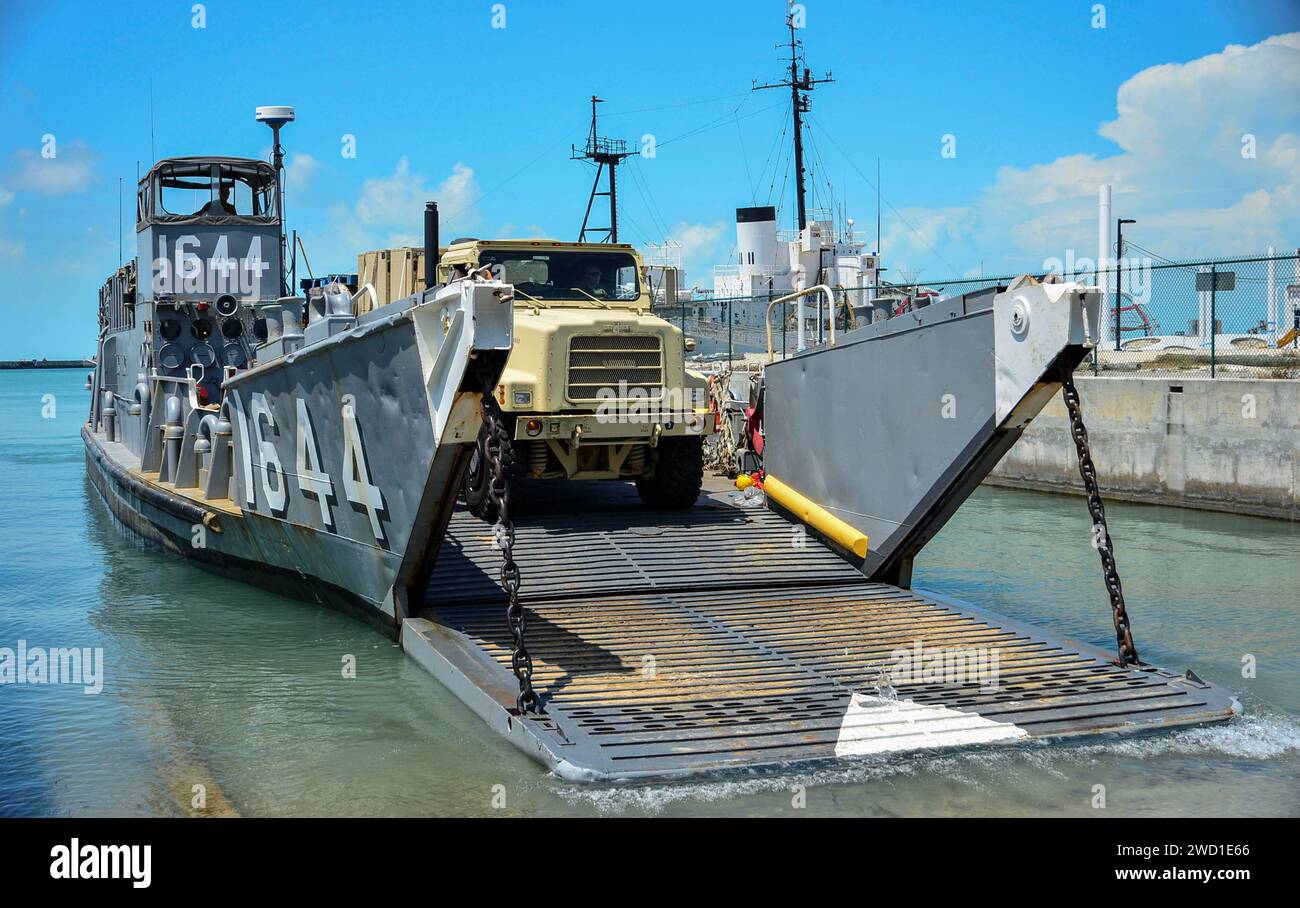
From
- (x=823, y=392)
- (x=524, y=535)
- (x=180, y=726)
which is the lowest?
(x=180, y=726)

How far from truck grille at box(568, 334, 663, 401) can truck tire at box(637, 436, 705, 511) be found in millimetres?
716

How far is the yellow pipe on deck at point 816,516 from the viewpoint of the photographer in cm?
984

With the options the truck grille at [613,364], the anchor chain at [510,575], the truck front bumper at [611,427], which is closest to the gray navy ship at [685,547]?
the anchor chain at [510,575]

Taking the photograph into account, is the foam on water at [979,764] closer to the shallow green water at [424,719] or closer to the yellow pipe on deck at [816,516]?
the shallow green water at [424,719]

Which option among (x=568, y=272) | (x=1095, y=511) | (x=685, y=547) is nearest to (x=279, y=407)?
(x=568, y=272)

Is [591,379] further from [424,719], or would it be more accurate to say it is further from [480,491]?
[424,719]

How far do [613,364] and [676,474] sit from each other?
1.28 m

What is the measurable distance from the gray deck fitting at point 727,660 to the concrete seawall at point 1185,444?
8.11m

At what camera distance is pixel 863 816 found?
A: 228 inches

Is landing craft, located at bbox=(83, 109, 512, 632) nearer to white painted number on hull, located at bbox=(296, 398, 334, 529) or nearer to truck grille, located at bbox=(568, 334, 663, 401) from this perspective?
white painted number on hull, located at bbox=(296, 398, 334, 529)

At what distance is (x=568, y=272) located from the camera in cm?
1160

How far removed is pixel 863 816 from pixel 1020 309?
3453mm
